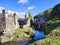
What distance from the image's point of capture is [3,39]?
220 feet

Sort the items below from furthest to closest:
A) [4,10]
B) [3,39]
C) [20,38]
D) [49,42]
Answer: [4,10] → [20,38] → [3,39] → [49,42]

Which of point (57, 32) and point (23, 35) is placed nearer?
point (57, 32)

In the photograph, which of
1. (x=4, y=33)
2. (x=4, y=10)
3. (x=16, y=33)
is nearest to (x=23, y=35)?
(x=16, y=33)

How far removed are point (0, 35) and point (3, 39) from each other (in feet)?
9.10

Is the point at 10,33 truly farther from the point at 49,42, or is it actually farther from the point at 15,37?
the point at 49,42

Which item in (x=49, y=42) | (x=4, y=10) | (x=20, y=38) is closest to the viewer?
(x=49, y=42)

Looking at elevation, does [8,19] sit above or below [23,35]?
above

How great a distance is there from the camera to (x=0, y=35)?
69.0 metres

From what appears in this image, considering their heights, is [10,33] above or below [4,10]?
below

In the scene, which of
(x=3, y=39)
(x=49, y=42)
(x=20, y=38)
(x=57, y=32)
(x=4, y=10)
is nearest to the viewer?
(x=49, y=42)

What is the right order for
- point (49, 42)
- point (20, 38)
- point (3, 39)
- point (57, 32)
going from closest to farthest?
point (49, 42) → point (57, 32) → point (3, 39) → point (20, 38)

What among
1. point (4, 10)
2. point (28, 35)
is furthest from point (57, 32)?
point (4, 10)

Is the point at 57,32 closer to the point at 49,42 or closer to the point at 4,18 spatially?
the point at 49,42

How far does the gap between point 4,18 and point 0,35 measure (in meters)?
8.78
